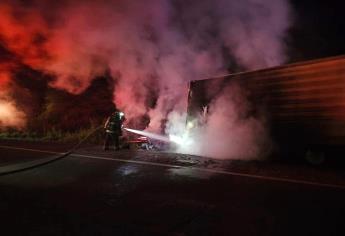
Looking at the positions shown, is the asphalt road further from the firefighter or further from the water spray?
the water spray

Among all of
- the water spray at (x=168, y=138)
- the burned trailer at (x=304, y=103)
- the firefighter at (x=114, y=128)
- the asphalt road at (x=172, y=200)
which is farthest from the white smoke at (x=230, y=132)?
the firefighter at (x=114, y=128)

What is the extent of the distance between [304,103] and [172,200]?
6.62 metres

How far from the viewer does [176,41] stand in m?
18.8

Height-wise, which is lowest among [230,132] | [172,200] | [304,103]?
[172,200]

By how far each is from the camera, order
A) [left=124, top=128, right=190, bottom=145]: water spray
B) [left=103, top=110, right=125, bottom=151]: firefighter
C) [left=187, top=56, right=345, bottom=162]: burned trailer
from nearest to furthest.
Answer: [left=187, top=56, right=345, bottom=162]: burned trailer
[left=103, top=110, right=125, bottom=151]: firefighter
[left=124, top=128, right=190, bottom=145]: water spray

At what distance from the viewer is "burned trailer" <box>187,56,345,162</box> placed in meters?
9.61

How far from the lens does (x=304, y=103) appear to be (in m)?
10.5

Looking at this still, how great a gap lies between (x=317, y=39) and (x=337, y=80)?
11545mm

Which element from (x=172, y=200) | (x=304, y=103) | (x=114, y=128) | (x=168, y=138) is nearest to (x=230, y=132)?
(x=304, y=103)

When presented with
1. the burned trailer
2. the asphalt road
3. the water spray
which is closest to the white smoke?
the water spray

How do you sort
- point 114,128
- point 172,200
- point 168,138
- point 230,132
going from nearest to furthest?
point 172,200 → point 230,132 → point 114,128 → point 168,138

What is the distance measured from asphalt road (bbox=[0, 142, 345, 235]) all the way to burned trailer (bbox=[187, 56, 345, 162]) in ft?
6.78

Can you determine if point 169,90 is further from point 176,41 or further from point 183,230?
point 183,230

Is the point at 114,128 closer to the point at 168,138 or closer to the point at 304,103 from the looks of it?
the point at 168,138
